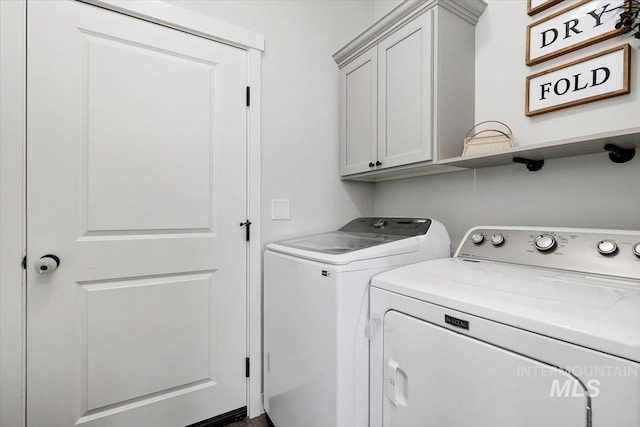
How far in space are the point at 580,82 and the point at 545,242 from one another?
0.70 metres

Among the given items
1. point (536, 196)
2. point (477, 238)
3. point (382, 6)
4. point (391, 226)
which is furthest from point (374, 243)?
point (382, 6)

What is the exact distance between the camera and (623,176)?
1.17 metres

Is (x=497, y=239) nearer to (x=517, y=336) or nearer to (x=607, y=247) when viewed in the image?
(x=607, y=247)

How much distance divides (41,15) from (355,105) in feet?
5.12

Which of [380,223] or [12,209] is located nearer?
[12,209]

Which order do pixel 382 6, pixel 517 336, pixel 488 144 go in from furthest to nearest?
pixel 382 6
pixel 488 144
pixel 517 336

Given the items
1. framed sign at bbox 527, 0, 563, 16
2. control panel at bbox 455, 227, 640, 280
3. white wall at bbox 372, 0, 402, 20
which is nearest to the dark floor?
control panel at bbox 455, 227, 640, 280

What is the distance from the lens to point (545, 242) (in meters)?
1.18

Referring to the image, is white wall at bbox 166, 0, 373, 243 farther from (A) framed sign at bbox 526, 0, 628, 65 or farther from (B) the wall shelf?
(A) framed sign at bbox 526, 0, 628, 65

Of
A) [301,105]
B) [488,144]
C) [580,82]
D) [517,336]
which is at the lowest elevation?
[517,336]

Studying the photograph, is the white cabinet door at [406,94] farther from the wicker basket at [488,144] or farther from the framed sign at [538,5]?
the framed sign at [538,5]

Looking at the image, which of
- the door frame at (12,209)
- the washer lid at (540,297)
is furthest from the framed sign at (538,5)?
the door frame at (12,209)

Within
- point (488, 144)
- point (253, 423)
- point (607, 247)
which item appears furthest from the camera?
point (253, 423)

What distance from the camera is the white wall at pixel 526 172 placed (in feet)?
3.87
